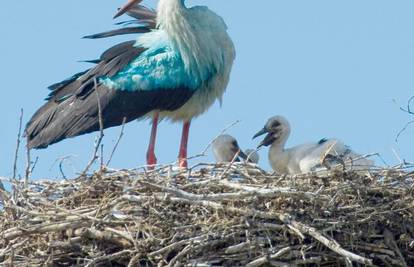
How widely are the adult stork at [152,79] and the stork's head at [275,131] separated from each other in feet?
2.58

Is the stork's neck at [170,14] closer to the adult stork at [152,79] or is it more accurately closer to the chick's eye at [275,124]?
the adult stork at [152,79]

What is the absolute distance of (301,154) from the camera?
11328 millimetres

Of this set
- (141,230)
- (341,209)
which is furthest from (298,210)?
(141,230)

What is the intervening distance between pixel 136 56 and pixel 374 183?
3174 mm

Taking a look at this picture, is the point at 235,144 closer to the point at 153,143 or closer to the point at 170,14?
the point at 153,143

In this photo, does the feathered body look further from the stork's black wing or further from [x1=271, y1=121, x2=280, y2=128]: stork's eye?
[x1=271, y1=121, x2=280, y2=128]: stork's eye

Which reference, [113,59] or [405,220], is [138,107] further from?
[405,220]

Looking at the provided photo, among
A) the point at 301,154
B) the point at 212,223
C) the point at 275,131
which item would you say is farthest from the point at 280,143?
the point at 212,223

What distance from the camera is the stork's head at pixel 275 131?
11.9 meters

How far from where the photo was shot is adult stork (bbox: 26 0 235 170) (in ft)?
39.9

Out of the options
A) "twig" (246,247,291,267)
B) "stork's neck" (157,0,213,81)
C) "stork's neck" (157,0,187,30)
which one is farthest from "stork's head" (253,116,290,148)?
"twig" (246,247,291,267)

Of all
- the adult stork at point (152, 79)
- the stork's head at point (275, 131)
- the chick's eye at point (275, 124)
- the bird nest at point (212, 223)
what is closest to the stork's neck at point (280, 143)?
the stork's head at point (275, 131)

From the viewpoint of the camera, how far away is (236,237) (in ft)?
30.7

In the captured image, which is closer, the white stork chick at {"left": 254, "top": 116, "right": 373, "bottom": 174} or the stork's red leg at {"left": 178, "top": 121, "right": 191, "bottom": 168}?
the white stork chick at {"left": 254, "top": 116, "right": 373, "bottom": 174}
